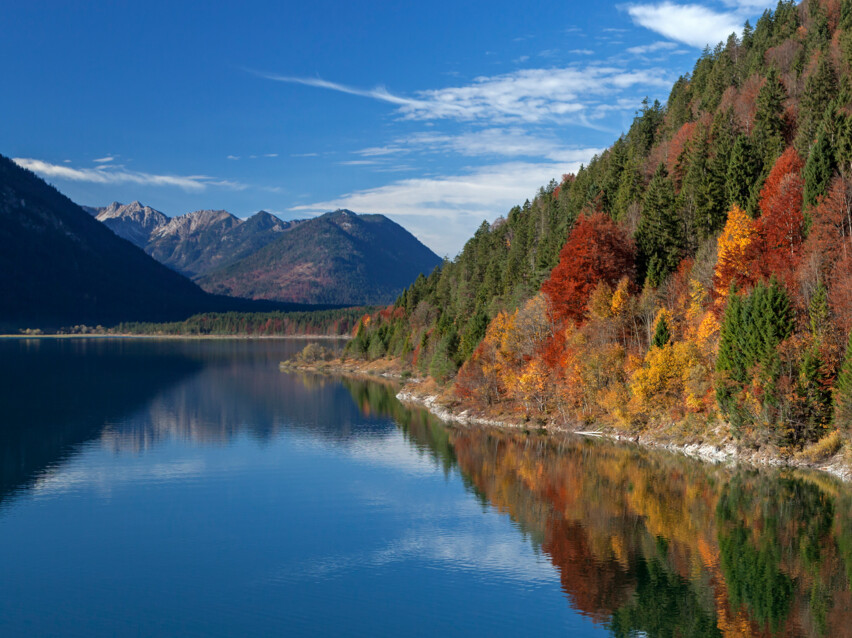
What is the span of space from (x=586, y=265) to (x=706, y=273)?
47.7ft

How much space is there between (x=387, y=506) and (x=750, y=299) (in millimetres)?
36062

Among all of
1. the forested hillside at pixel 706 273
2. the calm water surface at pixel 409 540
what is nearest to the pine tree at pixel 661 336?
the forested hillside at pixel 706 273

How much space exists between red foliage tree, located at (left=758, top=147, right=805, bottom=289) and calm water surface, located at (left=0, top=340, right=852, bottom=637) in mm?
22004

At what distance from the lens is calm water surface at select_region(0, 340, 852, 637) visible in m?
35.0

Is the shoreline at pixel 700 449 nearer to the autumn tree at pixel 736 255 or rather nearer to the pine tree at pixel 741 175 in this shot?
the autumn tree at pixel 736 255

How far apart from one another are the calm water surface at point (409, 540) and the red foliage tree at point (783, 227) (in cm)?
2200

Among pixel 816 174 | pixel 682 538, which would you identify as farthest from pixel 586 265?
pixel 682 538

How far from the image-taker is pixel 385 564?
42.0m

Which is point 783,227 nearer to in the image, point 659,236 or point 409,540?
point 659,236

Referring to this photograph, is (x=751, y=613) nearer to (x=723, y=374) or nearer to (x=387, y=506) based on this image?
(x=387, y=506)

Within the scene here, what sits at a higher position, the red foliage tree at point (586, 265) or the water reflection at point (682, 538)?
the red foliage tree at point (586, 265)

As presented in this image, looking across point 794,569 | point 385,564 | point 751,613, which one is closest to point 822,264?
point 794,569

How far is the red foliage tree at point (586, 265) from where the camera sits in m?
89.8

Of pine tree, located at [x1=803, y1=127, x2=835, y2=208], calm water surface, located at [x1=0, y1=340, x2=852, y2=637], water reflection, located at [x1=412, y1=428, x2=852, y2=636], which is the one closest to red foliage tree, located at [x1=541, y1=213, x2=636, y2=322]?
calm water surface, located at [x1=0, y1=340, x2=852, y2=637]
